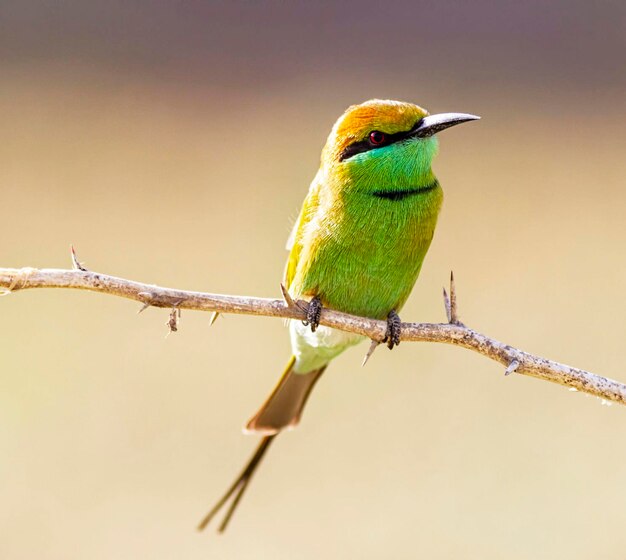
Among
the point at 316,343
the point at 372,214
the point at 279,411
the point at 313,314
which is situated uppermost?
the point at 372,214

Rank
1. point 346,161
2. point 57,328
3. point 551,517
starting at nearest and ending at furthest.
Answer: point 346,161, point 551,517, point 57,328

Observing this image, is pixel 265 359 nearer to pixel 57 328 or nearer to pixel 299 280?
pixel 57 328

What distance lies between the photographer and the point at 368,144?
2.78 meters

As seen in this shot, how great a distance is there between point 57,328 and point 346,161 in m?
2.49

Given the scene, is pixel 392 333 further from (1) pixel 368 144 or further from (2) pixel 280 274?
(2) pixel 280 274

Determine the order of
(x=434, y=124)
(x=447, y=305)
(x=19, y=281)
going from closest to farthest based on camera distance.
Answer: (x=19, y=281), (x=447, y=305), (x=434, y=124)

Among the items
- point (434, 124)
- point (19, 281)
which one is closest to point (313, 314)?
point (434, 124)

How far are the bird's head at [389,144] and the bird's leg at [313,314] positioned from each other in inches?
13.2

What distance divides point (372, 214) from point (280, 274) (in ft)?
7.58

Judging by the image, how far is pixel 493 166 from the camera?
612 cm

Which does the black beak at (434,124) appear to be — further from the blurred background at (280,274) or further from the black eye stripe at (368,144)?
the blurred background at (280,274)

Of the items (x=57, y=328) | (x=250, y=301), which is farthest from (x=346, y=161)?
(x=57, y=328)

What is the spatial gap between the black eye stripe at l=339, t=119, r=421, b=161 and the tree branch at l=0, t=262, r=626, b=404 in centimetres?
51

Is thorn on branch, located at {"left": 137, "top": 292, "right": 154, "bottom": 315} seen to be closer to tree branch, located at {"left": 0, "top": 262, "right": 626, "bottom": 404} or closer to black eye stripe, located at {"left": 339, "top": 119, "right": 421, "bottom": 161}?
tree branch, located at {"left": 0, "top": 262, "right": 626, "bottom": 404}
